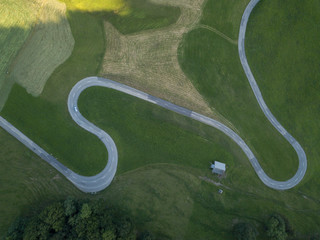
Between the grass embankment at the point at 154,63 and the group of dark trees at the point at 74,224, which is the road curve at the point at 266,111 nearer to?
the grass embankment at the point at 154,63

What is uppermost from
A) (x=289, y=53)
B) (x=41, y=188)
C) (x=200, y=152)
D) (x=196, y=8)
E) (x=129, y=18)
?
(x=196, y=8)

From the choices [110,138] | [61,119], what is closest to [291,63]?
[110,138]

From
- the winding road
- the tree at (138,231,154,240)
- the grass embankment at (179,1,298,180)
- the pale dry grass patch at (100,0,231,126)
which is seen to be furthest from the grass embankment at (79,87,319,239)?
the grass embankment at (179,1,298,180)

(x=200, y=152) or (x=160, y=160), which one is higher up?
(x=200, y=152)

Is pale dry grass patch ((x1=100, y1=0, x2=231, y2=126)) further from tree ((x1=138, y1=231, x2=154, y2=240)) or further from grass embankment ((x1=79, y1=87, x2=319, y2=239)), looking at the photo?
tree ((x1=138, y1=231, x2=154, y2=240))

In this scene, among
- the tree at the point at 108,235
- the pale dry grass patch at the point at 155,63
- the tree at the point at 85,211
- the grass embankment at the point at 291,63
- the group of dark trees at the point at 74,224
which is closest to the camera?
the tree at the point at 108,235

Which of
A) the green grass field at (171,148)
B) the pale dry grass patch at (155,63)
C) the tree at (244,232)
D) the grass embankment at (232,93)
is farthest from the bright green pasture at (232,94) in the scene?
the tree at (244,232)

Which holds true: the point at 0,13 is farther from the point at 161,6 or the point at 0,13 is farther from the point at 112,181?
the point at 112,181

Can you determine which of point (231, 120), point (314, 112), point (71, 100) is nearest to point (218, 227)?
point (231, 120)
